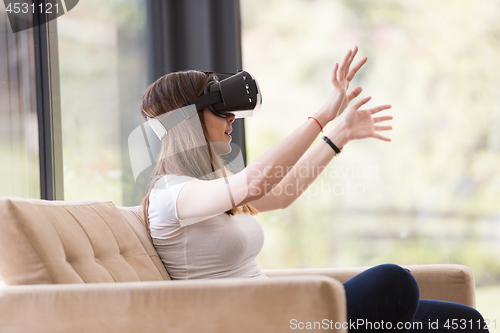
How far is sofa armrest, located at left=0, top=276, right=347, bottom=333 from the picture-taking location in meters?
0.72

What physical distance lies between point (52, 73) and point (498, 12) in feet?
7.30

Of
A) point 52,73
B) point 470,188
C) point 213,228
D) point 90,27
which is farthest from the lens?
point 470,188

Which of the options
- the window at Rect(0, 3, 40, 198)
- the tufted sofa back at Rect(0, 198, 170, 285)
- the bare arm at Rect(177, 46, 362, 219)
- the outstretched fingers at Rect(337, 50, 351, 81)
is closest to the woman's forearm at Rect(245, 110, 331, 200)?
the bare arm at Rect(177, 46, 362, 219)

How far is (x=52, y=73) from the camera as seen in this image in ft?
6.13

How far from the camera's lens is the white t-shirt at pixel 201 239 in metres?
1.06

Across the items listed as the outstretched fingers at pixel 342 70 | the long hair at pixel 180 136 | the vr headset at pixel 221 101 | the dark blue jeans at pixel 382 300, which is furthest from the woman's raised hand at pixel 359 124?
the dark blue jeans at pixel 382 300

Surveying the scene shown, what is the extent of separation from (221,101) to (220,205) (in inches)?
12.4

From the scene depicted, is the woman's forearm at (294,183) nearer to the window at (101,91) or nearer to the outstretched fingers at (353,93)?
the outstretched fingers at (353,93)

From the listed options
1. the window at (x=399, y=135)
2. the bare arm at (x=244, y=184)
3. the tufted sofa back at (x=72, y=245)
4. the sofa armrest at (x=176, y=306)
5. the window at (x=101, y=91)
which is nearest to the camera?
the sofa armrest at (x=176, y=306)

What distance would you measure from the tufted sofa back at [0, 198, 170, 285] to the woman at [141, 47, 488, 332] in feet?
0.26

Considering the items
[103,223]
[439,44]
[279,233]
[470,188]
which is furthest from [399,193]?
[103,223]

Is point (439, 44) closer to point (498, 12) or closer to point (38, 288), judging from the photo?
point (498, 12)

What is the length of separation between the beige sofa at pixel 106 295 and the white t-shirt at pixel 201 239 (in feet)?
0.65

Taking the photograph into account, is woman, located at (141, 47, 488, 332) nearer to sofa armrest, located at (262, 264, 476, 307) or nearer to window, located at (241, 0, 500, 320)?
sofa armrest, located at (262, 264, 476, 307)
